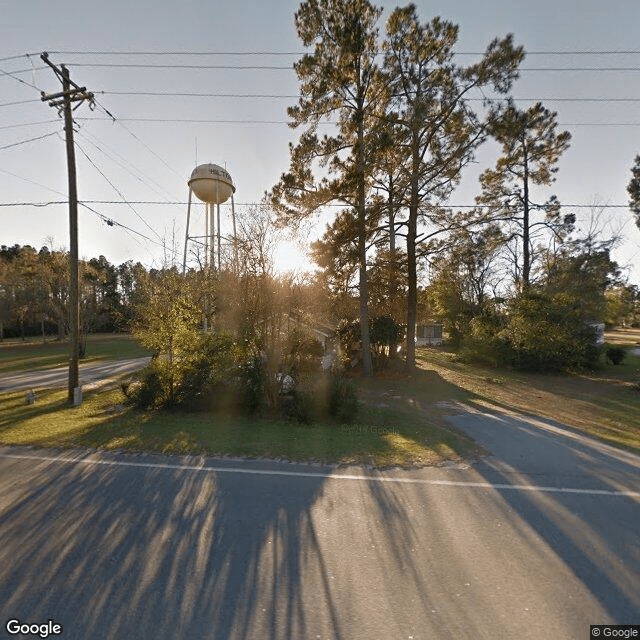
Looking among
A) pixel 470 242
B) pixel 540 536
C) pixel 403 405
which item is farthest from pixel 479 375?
pixel 540 536

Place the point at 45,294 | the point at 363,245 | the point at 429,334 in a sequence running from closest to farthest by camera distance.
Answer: the point at 363,245 < the point at 45,294 < the point at 429,334

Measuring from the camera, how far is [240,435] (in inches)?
291

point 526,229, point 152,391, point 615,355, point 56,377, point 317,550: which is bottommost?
point 56,377

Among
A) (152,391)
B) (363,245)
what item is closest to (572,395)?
(363,245)

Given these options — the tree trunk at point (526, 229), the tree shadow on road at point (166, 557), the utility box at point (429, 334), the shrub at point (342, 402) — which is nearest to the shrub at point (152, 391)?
the tree shadow on road at point (166, 557)

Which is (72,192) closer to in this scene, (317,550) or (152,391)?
(152,391)

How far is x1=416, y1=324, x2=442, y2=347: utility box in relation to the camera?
37000 mm

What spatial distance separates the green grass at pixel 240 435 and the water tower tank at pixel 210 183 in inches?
556

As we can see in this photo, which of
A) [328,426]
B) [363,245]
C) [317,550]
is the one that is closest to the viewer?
[317,550]

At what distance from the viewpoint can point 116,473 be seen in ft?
18.0

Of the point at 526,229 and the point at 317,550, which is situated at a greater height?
the point at 526,229

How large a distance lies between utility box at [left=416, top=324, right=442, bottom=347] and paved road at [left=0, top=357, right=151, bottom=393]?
27.2 m

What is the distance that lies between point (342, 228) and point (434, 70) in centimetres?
662

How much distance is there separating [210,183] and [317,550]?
788 inches
